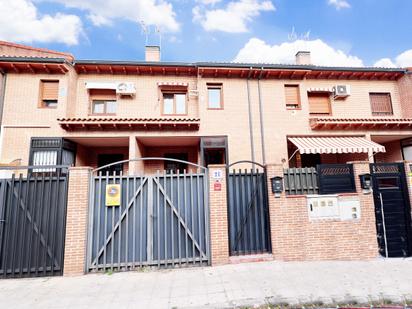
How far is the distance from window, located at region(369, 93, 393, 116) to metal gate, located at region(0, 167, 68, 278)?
59.9ft

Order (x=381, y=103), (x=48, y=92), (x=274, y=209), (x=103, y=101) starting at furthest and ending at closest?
1. (x=381, y=103)
2. (x=103, y=101)
3. (x=48, y=92)
4. (x=274, y=209)

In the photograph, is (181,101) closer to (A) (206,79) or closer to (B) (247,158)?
(A) (206,79)

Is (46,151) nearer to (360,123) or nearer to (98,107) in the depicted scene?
(98,107)

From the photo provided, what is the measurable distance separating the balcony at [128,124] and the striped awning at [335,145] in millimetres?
5923

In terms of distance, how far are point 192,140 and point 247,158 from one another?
354 centimetres

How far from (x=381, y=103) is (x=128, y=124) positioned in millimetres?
16717

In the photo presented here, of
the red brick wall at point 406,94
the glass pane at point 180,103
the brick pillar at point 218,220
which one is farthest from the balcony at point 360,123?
the brick pillar at point 218,220

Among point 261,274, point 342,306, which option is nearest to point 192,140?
point 261,274

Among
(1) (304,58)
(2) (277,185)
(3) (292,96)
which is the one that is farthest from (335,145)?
(1) (304,58)

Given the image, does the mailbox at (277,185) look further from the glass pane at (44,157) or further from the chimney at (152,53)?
the chimney at (152,53)

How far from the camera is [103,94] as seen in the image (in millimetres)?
12992

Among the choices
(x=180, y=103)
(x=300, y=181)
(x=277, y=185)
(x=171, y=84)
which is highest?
(x=171, y=84)

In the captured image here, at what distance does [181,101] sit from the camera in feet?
44.2

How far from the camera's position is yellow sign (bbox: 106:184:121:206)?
6.68 m
